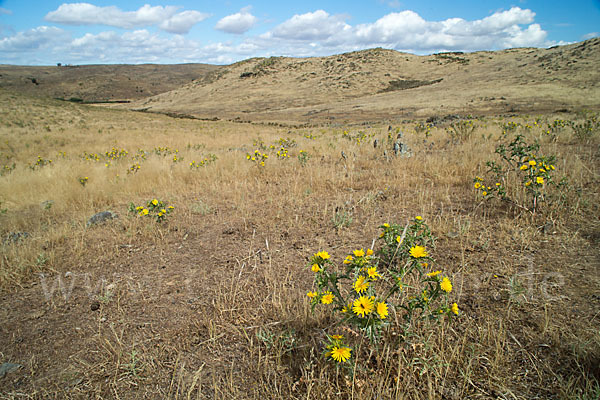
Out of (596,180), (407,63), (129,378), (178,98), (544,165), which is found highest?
(407,63)

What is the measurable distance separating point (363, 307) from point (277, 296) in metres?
0.95

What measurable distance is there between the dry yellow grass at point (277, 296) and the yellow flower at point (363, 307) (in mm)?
348

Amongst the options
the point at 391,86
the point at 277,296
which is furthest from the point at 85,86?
the point at 277,296

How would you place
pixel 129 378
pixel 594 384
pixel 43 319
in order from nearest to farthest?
pixel 594 384 < pixel 129 378 < pixel 43 319

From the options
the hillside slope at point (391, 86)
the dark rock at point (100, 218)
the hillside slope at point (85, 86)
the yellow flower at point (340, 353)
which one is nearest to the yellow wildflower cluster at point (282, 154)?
the dark rock at point (100, 218)

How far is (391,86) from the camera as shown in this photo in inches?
1924

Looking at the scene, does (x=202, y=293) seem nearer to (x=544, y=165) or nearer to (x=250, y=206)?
(x=250, y=206)

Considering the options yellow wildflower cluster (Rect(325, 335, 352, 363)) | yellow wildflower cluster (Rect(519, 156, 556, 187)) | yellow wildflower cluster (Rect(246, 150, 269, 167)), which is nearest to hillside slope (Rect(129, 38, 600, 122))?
yellow wildflower cluster (Rect(246, 150, 269, 167))

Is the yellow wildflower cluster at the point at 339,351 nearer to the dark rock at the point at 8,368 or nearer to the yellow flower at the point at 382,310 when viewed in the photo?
the yellow flower at the point at 382,310

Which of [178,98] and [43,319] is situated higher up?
[178,98]

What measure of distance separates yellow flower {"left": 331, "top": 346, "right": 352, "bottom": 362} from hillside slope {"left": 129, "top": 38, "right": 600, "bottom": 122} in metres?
24.4

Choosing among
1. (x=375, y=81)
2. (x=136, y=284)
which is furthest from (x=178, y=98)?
(x=136, y=284)

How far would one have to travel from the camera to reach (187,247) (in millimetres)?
3221

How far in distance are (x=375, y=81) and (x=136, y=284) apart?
182 ft
